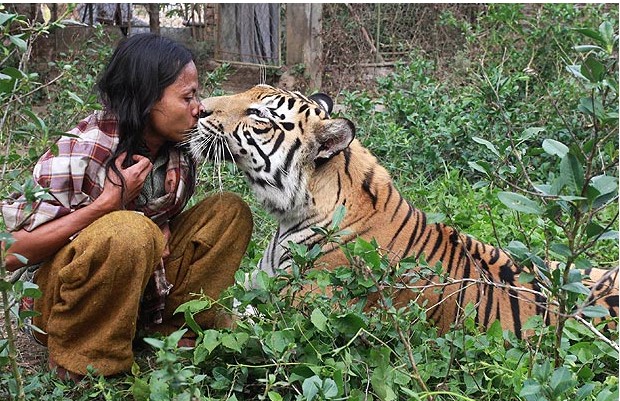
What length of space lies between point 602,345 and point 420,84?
13.1 ft

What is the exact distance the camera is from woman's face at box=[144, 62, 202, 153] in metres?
2.98

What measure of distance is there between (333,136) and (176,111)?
588 millimetres

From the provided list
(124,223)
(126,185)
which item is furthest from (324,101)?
(124,223)

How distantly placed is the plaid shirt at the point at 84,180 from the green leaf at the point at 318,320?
86cm

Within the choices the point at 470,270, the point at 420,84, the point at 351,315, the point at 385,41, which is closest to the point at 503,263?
the point at 470,270

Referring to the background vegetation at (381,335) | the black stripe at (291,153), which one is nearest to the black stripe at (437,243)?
the background vegetation at (381,335)

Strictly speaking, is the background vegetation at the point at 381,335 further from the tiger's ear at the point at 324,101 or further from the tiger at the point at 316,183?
the tiger's ear at the point at 324,101

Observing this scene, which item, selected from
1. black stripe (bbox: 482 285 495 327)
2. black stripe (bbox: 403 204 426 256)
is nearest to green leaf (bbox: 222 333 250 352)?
black stripe (bbox: 403 204 426 256)

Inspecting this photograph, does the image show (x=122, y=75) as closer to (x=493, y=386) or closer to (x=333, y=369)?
(x=333, y=369)

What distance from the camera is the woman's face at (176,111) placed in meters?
2.98

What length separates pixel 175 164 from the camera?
3.15m

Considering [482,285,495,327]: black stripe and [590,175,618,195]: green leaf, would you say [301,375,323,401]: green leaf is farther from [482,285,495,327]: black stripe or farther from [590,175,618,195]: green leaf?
[482,285,495,327]: black stripe

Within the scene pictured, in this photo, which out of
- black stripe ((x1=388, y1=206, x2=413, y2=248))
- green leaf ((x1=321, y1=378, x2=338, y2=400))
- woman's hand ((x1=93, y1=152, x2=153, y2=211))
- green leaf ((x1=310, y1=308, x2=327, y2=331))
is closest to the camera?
green leaf ((x1=321, y1=378, x2=338, y2=400))

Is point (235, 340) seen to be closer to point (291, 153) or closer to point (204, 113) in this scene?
point (291, 153)
